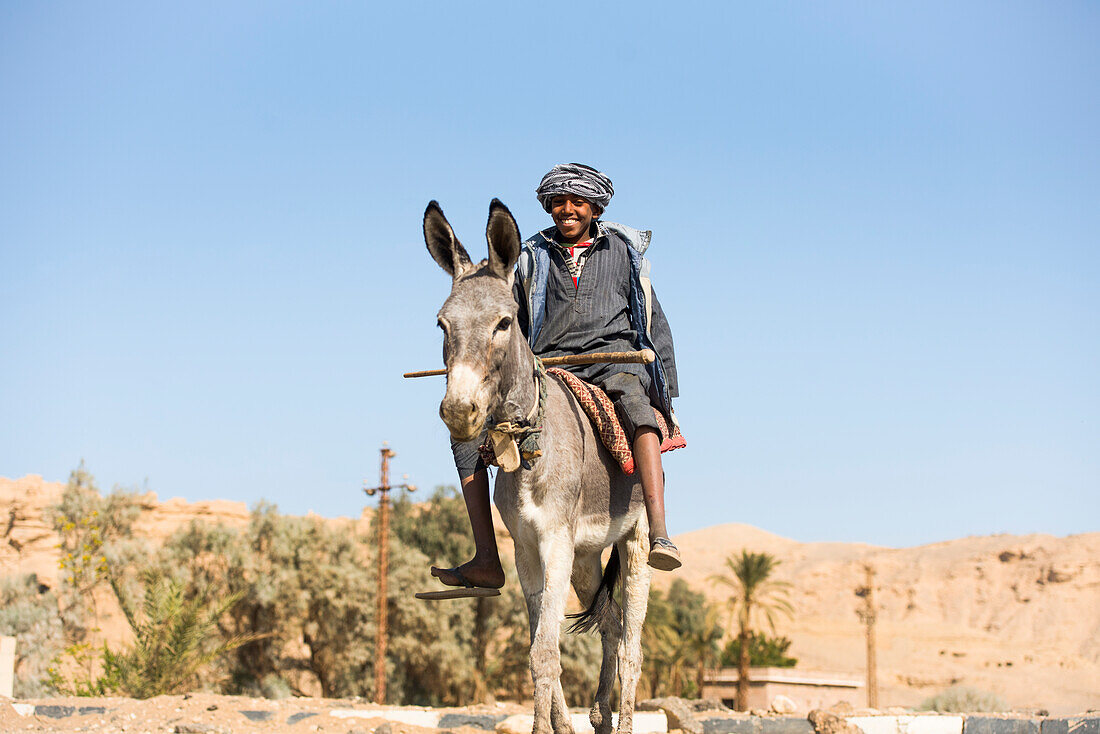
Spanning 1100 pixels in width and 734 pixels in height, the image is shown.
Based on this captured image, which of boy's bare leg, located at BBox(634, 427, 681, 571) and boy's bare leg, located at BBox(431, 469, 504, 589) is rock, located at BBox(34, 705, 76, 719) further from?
boy's bare leg, located at BBox(634, 427, 681, 571)

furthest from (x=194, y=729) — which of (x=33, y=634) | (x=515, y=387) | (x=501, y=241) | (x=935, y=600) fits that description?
(x=935, y=600)

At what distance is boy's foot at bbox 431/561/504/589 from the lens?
20.4 feet

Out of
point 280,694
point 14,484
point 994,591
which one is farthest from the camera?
point 994,591

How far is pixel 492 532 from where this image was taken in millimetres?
6082

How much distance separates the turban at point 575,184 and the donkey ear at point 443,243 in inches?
55.5

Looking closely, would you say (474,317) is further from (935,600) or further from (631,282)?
(935,600)

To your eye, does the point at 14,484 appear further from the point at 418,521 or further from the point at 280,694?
the point at 280,694

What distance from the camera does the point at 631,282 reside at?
6.58 metres

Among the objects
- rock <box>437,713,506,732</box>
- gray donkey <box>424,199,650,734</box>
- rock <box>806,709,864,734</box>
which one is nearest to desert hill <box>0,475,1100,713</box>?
rock <box>437,713,506,732</box>

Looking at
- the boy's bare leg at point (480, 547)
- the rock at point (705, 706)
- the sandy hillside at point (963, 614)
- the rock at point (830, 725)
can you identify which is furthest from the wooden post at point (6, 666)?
the sandy hillside at point (963, 614)

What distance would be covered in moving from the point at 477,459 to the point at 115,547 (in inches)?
1517

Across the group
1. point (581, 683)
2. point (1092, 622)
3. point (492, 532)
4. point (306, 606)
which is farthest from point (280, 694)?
point (1092, 622)

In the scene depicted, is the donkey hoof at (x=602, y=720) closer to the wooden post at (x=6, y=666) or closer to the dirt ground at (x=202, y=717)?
the dirt ground at (x=202, y=717)

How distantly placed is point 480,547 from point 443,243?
202 centimetres
